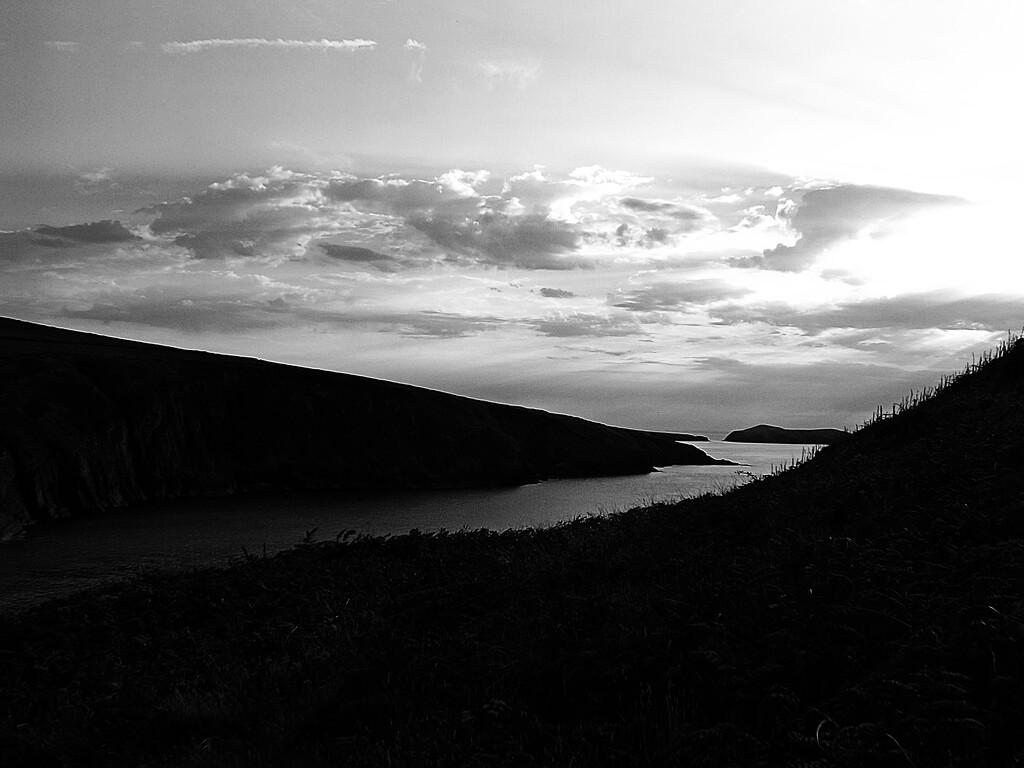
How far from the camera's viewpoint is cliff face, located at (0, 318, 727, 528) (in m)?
57.3

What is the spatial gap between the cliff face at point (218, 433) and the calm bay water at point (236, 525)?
17.2 feet

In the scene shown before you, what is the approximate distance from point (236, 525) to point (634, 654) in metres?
47.7

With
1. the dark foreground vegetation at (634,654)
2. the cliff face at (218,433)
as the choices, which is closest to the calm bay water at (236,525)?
the cliff face at (218,433)

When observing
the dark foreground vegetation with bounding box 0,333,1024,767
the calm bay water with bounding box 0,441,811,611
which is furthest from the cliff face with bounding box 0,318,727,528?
the dark foreground vegetation with bounding box 0,333,1024,767

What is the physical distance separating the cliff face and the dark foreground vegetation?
150ft

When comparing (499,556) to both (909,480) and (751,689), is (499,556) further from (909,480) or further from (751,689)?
(751,689)

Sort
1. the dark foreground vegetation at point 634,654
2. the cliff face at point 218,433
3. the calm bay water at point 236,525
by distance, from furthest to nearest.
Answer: the cliff face at point 218,433, the calm bay water at point 236,525, the dark foreground vegetation at point 634,654

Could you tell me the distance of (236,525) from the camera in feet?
164

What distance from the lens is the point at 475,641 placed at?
9.41 metres

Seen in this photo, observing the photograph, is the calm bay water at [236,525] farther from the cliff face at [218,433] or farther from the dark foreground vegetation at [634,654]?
the dark foreground vegetation at [634,654]

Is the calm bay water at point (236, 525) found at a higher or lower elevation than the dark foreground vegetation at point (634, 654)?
lower

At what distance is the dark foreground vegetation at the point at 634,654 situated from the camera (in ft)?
19.0

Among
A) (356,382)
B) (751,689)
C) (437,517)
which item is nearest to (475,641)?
(751,689)

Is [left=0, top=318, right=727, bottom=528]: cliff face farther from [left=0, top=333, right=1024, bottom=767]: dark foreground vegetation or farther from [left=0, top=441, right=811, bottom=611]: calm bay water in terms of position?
[left=0, top=333, right=1024, bottom=767]: dark foreground vegetation
